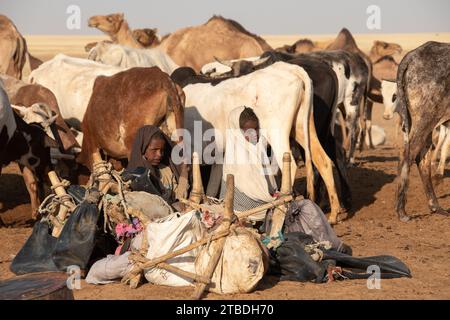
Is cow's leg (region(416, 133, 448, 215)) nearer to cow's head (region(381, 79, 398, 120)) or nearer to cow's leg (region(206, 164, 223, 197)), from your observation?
cow's leg (region(206, 164, 223, 197))

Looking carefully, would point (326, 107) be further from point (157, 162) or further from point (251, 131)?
point (157, 162)

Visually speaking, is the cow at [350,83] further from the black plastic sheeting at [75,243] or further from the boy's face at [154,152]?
the black plastic sheeting at [75,243]

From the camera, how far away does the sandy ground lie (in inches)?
257

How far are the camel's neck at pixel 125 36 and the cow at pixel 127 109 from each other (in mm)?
9261

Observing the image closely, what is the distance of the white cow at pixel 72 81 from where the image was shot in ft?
41.9

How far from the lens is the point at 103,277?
6.86 meters

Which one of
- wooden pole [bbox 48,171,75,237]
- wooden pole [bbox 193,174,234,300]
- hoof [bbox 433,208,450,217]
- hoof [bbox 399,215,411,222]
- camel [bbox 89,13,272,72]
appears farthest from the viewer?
camel [bbox 89,13,272,72]

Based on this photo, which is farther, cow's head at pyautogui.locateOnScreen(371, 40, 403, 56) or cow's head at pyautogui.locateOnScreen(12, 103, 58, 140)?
cow's head at pyautogui.locateOnScreen(371, 40, 403, 56)

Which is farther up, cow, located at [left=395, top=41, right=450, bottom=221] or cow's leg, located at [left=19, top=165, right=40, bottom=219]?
cow, located at [left=395, top=41, right=450, bottom=221]

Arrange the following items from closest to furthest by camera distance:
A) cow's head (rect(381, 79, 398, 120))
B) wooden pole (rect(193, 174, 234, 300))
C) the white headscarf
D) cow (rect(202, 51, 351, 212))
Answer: wooden pole (rect(193, 174, 234, 300)) < the white headscarf < cow (rect(202, 51, 351, 212)) < cow's head (rect(381, 79, 398, 120))

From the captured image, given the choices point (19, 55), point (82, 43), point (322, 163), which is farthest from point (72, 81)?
point (82, 43)

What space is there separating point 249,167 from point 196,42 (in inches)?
493

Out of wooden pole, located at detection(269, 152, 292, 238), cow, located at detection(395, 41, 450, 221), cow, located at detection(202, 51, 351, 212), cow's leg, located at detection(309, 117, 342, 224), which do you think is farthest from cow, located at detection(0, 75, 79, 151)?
wooden pole, located at detection(269, 152, 292, 238)
